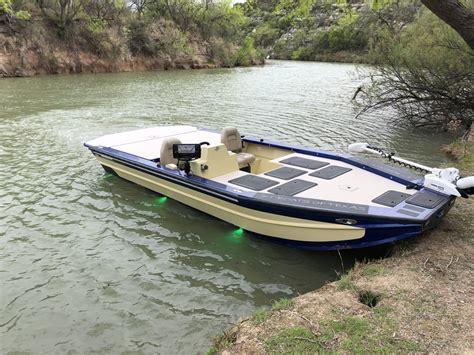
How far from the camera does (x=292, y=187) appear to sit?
663cm

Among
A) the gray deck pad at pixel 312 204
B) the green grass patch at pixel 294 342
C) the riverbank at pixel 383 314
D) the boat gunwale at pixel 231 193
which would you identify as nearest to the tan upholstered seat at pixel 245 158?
the boat gunwale at pixel 231 193

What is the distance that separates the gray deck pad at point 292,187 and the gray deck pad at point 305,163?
769 millimetres

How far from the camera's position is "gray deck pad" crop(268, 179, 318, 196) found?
21.1 ft

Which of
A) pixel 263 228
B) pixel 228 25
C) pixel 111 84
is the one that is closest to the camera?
pixel 263 228

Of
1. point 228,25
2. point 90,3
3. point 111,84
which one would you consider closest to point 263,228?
point 111,84

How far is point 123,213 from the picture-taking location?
25.0 feet

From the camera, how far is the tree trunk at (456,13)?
19.5 ft

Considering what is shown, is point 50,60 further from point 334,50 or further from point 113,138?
point 334,50

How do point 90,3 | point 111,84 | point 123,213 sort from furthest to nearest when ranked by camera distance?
point 90,3 → point 111,84 → point 123,213

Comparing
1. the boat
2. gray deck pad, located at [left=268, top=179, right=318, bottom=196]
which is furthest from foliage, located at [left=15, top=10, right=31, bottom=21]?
gray deck pad, located at [left=268, top=179, right=318, bottom=196]

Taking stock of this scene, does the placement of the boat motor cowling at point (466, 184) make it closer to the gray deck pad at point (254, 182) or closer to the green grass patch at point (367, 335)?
the green grass patch at point (367, 335)

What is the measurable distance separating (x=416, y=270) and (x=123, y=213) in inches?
201

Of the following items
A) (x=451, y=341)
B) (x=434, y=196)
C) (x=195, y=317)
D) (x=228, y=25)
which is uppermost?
(x=228, y=25)

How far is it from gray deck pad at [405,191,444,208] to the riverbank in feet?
1.96
